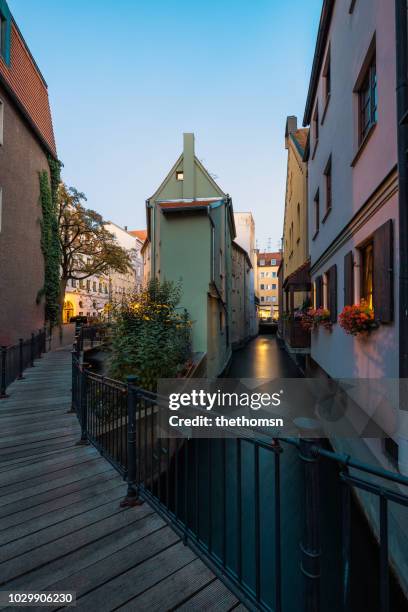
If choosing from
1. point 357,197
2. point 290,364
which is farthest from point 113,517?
point 290,364

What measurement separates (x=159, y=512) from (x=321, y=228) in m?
8.76

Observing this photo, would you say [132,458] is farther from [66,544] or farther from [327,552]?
[327,552]

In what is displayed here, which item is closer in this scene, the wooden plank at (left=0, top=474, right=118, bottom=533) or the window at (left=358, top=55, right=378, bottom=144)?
the wooden plank at (left=0, top=474, right=118, bottom=533)

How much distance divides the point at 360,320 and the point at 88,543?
4364 millimetres

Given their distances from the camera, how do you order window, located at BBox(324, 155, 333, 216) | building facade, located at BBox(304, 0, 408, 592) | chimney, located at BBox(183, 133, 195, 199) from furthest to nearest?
1. chimney, located at BBox(183, 133, 195, 199)
2. window, located at BBox(324, 155, 333, 216)
3. building facade, located at BBox(304, 0, 408, 592)

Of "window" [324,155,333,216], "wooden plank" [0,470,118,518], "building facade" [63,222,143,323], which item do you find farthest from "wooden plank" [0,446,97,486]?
"building facade" [63,222,143,323]

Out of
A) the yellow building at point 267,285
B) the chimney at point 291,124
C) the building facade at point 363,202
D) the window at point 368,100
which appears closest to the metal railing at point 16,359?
the building facade at point 363,202

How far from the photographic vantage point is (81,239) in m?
22.9

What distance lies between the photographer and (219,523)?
4.88 m

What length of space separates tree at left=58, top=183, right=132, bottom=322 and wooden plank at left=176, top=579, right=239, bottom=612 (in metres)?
21.0

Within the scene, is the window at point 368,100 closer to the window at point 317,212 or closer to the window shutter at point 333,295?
the window shutter at point 333,295

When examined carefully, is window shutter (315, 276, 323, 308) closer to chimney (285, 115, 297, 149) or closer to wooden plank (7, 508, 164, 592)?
wooden plank (7, 508, 164, 592)

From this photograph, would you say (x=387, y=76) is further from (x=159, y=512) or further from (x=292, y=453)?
(x=292, y=453)

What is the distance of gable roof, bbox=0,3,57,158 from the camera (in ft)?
38.7
